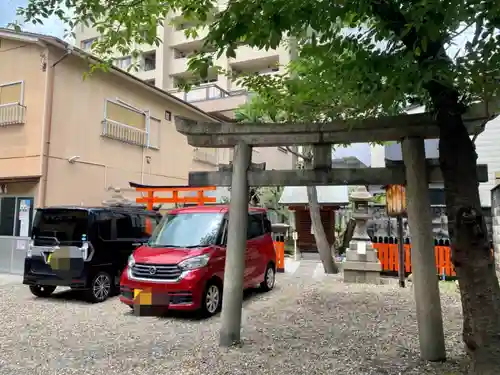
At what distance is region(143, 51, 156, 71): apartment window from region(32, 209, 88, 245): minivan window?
86.3ft

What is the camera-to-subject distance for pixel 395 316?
705 centimetres

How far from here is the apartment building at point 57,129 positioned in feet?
37.7

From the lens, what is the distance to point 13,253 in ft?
38.9

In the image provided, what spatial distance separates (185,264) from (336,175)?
9.87 feet

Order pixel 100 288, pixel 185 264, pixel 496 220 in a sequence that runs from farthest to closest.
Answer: pixel 496 220 < pixel 100 288 < pixel 185 264

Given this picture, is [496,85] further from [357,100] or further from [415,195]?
[415,195]

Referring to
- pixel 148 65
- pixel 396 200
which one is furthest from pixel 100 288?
pixel 148 65

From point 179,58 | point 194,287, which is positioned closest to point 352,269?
point 194,287

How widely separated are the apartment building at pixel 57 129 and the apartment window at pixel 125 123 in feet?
0.11

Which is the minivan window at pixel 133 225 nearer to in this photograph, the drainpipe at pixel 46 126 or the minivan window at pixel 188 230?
the minivan window at pixel 188 230

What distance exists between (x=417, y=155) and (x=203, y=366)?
3.49 metres

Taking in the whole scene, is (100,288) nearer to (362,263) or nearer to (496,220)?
(362,263)

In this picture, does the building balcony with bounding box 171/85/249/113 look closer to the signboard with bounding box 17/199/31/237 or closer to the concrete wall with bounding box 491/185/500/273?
the signboard with bounding box 17/199/31/237

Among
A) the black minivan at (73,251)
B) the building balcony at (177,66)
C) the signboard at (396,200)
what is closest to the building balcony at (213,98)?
the building balcony at (177,66)
